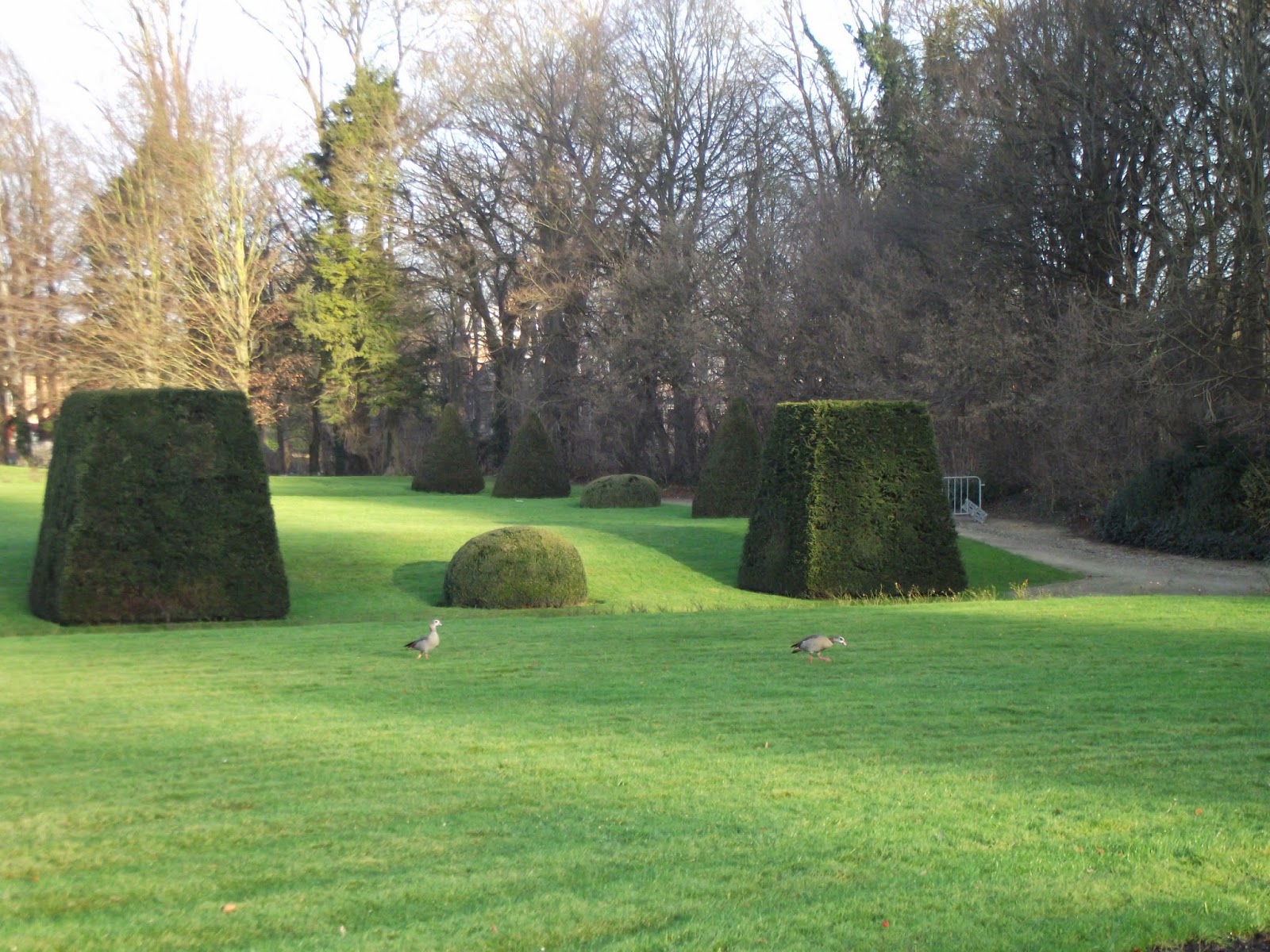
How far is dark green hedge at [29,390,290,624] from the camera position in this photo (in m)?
13.5

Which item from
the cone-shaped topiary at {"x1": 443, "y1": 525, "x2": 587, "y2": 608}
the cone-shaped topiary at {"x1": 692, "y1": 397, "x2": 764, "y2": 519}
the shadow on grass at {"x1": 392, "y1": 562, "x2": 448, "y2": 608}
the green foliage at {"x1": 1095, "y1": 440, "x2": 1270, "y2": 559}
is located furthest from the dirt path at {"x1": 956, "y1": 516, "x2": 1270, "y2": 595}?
the shadow on grass at {"x1": 392, "y1": 562, "x2": 448, "y2": 608}

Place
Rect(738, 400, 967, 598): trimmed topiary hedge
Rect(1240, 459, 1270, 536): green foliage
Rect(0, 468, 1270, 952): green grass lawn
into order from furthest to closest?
Rect(1240, 459, 1270, 536): green foliage → Rect(738, 400, 967, 598): trimmed topiary hedge → Rect(0, 468, 1270, 952): green grass lawn

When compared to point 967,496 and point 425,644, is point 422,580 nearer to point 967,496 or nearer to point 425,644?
point 425,644

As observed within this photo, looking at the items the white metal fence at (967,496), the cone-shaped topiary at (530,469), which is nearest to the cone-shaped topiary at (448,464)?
the cone-shaped topiary at (530,469)

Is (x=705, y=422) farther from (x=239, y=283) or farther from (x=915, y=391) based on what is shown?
(x=239, y=283)

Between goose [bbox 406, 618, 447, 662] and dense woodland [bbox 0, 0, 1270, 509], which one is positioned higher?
dense woodland [bbox 0, 0, 1270, 509]

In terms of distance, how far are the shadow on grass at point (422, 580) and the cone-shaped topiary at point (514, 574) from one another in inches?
13.3

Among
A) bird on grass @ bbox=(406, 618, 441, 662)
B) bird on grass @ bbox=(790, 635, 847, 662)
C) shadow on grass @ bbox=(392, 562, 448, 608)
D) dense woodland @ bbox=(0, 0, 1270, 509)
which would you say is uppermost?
dense woodland @ bbox=(0, 0, 1270, 509)

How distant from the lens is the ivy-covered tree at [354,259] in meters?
43.8

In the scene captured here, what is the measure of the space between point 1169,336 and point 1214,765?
695 inches

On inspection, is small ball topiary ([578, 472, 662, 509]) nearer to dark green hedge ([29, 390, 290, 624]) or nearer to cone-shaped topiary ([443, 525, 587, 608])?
cone-shaped topiary ([443, 525, 587, 608])

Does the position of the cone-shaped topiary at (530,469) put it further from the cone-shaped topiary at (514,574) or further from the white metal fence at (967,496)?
the cone-shaped topiary at (514,574)

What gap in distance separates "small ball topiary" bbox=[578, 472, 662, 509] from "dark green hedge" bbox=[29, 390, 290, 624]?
14.0 meters

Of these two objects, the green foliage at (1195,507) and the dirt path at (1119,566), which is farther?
the green foliage at (1195,507)
